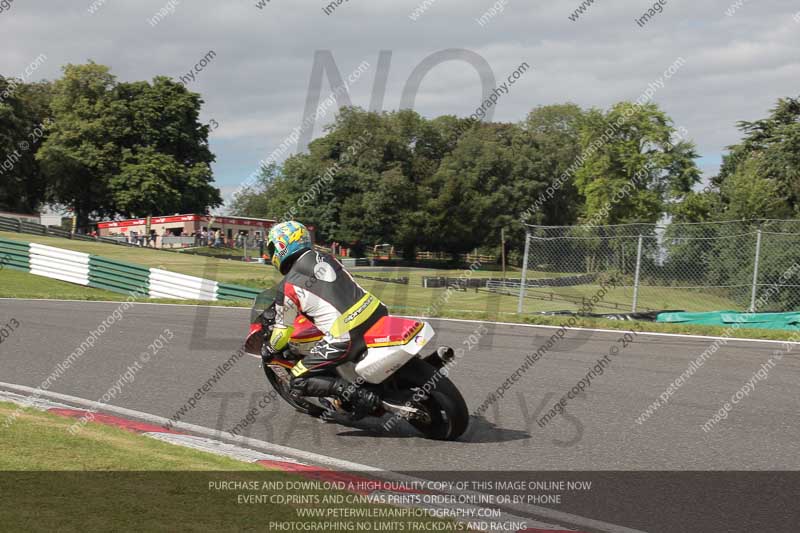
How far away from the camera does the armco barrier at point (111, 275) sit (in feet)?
74.9

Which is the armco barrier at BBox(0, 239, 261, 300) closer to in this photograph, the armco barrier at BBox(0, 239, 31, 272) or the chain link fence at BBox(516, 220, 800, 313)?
the armco barrier at BBox(0, 239, 31, 272)

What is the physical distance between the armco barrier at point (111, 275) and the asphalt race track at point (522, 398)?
27.8 ft

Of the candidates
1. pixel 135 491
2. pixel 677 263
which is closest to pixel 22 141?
pixel 677 263

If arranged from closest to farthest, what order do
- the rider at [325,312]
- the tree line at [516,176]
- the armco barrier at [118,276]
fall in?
1. the rider at [325,312]
2. the armco barrier at [118,276]
3. the tree line at [516,176]

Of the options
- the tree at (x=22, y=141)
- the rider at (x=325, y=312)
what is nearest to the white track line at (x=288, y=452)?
the rider at (x=325, y=312)

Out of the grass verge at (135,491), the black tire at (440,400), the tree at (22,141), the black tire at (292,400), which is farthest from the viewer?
the tree at (22,141)

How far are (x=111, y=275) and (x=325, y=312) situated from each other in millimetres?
20959

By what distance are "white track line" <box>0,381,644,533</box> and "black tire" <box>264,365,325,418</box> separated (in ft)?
2.06

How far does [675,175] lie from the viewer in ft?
218

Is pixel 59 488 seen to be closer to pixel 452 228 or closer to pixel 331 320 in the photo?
pixel 331 320

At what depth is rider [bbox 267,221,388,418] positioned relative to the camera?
257 inches

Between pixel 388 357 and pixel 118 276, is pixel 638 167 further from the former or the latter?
pixel 388 357

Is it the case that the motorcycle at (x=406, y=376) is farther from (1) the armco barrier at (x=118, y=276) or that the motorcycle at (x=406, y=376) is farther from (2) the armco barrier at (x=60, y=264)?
(2) the armco barrier at (x=60, y=264)

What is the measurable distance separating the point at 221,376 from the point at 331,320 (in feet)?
11.3
